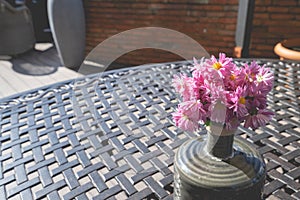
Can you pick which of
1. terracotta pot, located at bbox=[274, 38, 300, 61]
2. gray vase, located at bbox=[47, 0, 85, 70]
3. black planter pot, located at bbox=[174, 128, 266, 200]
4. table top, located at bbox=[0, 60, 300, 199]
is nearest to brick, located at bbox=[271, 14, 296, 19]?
terracotta pot, located at bbox=[274, 38, 300, 61]

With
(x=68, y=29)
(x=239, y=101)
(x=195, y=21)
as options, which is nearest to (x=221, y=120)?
(x=239, y=101)

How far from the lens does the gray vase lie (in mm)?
3033

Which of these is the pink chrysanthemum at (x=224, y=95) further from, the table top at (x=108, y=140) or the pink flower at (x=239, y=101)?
the table top at (x=108, y=140)

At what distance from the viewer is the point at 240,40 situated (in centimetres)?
288

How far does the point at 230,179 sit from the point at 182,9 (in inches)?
105

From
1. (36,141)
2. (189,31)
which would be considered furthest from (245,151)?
(189,31)

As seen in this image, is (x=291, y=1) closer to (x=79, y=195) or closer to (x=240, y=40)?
(x=240, y=40)

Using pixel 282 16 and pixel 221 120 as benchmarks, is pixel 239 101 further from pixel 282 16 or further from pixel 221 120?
pixel 282 16

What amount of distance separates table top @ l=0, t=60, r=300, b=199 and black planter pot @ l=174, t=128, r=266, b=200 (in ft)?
0.61

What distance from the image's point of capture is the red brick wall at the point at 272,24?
264 cm

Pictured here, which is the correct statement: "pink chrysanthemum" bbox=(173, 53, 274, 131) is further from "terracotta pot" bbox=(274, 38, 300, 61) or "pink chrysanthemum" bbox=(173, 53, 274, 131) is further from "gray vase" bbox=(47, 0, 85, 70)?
"gray vase" bbox=(47, 0, 85, 70)

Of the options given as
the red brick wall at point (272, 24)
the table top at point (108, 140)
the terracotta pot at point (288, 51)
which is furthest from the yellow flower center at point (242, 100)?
the red brick wall at point (272, 24)

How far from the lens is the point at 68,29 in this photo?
312 cm

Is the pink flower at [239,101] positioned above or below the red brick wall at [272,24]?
above
